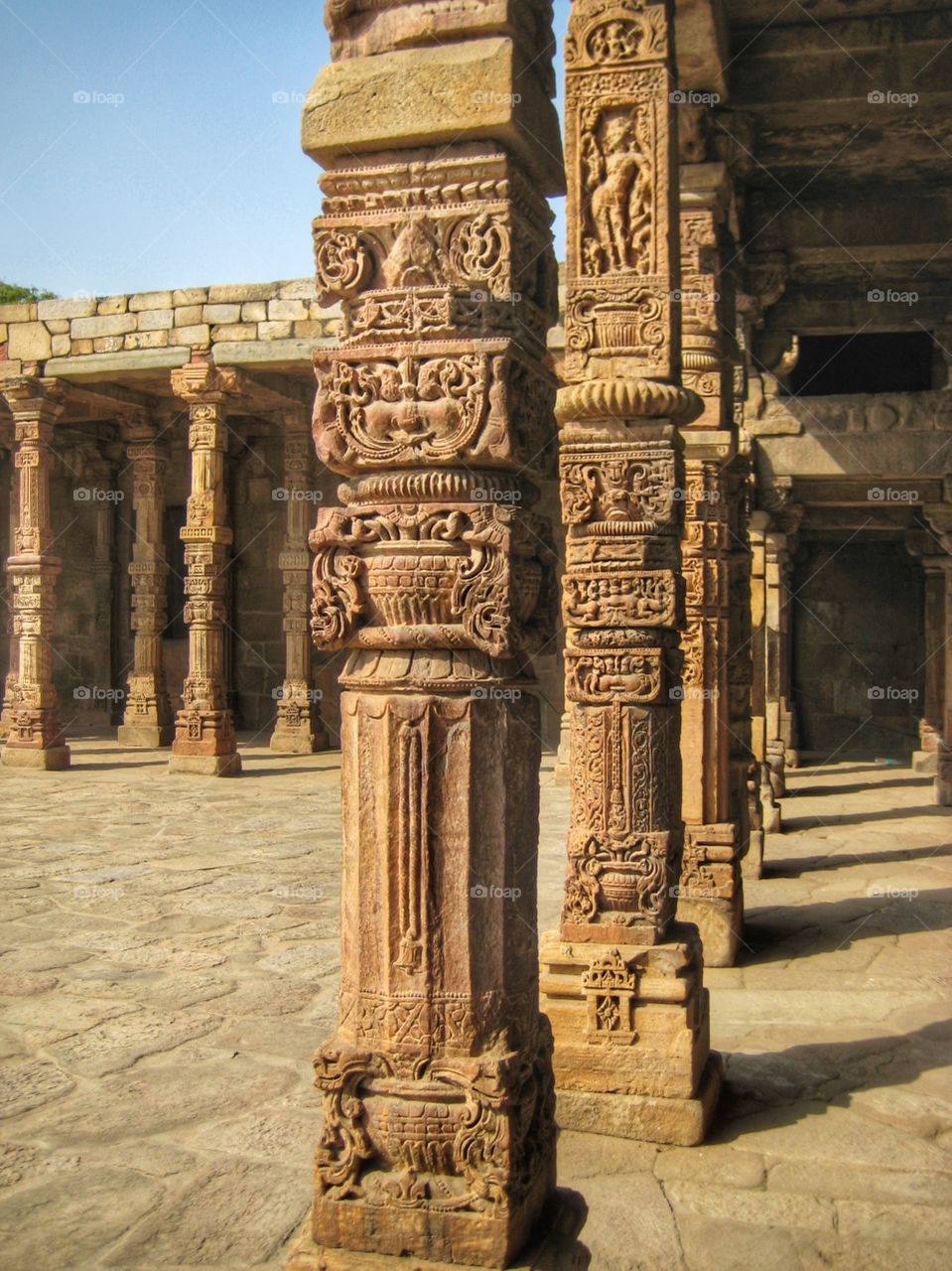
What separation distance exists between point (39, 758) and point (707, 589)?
10.0 metres

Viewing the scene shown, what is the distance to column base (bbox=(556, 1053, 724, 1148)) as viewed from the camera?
3666 millimetres

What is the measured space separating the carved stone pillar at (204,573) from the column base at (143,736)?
2376 mm

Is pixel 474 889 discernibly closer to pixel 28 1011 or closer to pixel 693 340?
pixel 28 1011

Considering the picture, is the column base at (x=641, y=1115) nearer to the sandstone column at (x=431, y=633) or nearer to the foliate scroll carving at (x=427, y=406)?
the sandstone column at (x=431, y=633)

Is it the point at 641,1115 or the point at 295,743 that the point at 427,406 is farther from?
the point at 295,743

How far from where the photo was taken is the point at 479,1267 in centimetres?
239

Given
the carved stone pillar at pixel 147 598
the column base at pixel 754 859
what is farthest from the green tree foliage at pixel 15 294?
the column base at pixel 754 859

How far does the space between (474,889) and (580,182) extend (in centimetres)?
251

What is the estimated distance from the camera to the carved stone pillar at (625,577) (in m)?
3.83

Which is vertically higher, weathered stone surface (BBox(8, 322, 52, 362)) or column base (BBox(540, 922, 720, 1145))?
weathered stone surface (BBox(8, 322, 52, 362))

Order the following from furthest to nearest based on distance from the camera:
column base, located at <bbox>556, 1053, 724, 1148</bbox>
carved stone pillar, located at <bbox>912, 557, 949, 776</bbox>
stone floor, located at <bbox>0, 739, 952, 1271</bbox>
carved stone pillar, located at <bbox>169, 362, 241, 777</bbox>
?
carved stone pillar, located at <bbox>912, 557, 949, 776</bbox>, carved stone pillar, located at <bbox>169, 362, 241, 777</bbox>, column base, located at <bbox>556, 1053, 724, 1148</bbox>, stone floor, located at <bbox>0, 739, 952, 1271</bbox>

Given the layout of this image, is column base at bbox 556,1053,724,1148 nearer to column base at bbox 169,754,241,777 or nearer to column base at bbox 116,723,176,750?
column base at bbox 169,754,241,777

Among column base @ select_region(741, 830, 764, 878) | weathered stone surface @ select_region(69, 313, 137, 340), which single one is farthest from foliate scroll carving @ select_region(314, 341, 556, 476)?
weathered stone surface @ select_region(69, 313, 137, 340)

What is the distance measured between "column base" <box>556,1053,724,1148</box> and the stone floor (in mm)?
60
